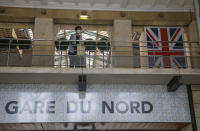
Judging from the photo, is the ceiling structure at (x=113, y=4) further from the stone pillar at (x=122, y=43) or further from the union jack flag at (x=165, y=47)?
the union jack flag at (x=165, y=47)

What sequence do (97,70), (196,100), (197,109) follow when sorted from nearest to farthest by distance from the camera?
(97,70) < (197,109) < (196,100)

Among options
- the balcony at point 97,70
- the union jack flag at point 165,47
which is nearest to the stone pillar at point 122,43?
the balcony at point 97,70

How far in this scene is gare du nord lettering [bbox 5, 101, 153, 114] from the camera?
27.9ft

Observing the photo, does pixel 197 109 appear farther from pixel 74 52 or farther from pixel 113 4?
pixel 113 4

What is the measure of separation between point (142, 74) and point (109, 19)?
10.7 ft

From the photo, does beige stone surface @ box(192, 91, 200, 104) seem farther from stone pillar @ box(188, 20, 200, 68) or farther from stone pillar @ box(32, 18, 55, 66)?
stone pillar @ box(32, 18, 55, 66)

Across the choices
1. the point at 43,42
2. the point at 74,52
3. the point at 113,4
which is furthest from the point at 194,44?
the point at 43,42

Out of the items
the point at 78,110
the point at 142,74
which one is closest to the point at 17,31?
the point at 78,110

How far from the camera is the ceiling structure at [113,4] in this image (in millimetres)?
10675

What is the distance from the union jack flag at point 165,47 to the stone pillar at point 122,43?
2.15 feet

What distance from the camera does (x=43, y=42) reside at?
10.2 m

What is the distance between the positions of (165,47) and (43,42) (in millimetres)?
4224

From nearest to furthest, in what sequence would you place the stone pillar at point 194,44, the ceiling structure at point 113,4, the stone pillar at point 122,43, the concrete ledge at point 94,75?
the concrete ledge at point 94,75, the stone pillar at point 122,43, the stone pillar at point 194,44, the ceiling structure at point 113,4

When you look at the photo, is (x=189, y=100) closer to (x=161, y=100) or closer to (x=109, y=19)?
(x=161, y=100)
